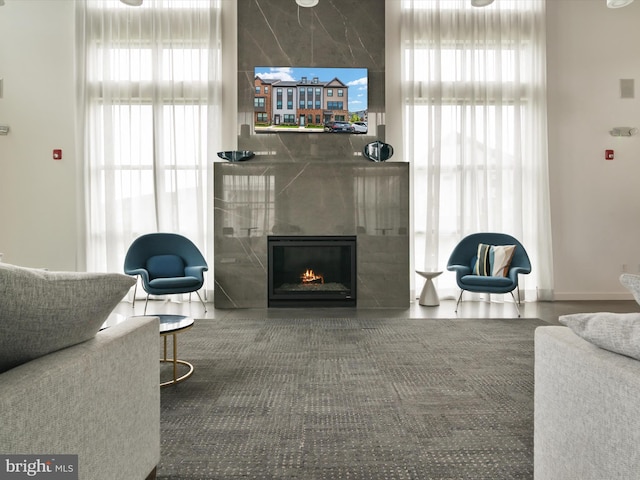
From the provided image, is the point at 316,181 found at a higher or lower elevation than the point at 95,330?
higher

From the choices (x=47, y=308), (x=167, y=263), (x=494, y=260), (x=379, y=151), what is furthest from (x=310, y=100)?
(x=47, y=308)

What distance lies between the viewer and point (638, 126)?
5789mm

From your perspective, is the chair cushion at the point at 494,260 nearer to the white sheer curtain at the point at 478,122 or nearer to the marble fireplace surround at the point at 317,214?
the white sheer curtain at the point at 478,122

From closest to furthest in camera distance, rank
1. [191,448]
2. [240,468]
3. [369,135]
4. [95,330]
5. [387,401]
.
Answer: [95,330]
[240,468]
[191,448]
[387,401]
[369,135]

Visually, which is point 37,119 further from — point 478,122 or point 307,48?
point 478,122

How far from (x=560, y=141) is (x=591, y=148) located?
0.40 m

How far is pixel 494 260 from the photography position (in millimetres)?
5035

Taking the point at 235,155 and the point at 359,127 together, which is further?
the point at 359,127

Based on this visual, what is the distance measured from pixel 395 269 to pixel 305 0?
293 cm

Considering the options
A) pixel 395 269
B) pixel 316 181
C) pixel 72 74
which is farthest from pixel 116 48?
pixel 395 269

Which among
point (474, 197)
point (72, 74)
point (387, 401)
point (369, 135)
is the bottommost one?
point (387, 401)

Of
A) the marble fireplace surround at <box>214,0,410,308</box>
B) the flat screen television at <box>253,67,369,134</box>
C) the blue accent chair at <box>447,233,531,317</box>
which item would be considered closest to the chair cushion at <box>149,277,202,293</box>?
the marble fireplace surround at <box>214,0,410,308</box>

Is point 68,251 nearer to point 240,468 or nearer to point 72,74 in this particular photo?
point 72,74

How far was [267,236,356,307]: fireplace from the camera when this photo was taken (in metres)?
5.28
